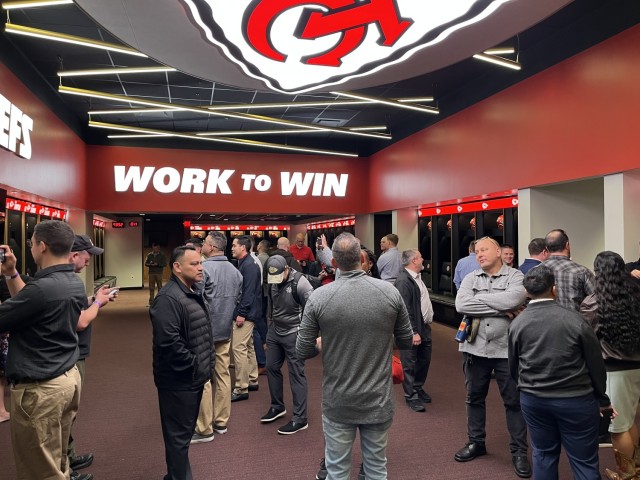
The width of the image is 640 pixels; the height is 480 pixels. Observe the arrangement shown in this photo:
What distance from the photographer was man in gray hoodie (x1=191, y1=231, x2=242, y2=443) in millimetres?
3693

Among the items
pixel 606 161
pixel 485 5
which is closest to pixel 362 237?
pixel 606 161

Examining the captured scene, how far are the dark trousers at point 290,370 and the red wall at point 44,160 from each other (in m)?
3.97

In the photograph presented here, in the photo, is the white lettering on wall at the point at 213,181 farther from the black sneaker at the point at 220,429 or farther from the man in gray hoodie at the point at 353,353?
the man in gray hoodie at the point at 353,353

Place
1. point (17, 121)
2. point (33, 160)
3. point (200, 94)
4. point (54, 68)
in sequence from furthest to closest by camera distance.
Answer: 1. point (200, 94)
2. point (54, 68)
3. point (33, 160)
4. point (17, 121)

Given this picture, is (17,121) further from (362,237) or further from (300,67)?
(362,237)

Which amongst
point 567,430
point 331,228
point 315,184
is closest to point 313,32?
point 567,430

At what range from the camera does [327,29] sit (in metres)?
4.27

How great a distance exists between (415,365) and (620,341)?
7.09ft

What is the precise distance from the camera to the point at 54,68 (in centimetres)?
706

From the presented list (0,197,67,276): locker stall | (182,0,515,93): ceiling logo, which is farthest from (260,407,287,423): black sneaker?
(0,197,67,276): locker stall

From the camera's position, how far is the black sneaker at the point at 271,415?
160 inches

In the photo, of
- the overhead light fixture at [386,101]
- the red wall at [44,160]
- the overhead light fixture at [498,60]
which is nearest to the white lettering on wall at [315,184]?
the overhead light fixture at [386,101]

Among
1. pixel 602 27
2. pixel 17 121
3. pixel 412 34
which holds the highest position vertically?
pixel 602 27

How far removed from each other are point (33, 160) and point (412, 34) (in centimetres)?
537
